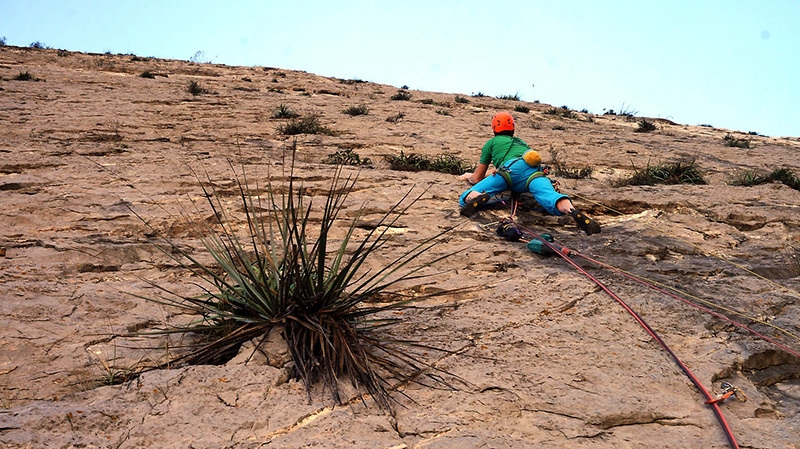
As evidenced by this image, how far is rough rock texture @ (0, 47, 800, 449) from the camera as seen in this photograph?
2.79 meters

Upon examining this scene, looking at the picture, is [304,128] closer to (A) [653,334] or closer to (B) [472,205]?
(B) [472,205]

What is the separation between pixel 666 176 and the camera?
25.5 ft

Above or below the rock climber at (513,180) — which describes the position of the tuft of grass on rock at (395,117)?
above

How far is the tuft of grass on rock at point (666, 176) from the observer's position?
764cm

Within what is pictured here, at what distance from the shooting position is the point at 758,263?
5.12m

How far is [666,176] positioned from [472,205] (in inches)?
125

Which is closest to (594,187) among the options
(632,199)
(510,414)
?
(632,199)

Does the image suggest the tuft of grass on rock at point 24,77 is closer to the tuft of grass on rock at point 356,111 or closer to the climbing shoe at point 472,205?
the tuft of grass on rock at point 356,111

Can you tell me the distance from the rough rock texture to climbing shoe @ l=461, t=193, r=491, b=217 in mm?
104

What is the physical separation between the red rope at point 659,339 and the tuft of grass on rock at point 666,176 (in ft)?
9.43

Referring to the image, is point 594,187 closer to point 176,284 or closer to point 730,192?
point 730,192

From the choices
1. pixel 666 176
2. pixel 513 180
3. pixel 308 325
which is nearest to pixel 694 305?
pixel 513 180

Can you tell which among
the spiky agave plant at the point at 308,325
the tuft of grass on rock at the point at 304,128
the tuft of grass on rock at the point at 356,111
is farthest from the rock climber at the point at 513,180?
the tuft of grass on rock at the point at 356,111

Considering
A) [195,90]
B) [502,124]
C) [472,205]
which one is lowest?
Result: [472,205]
